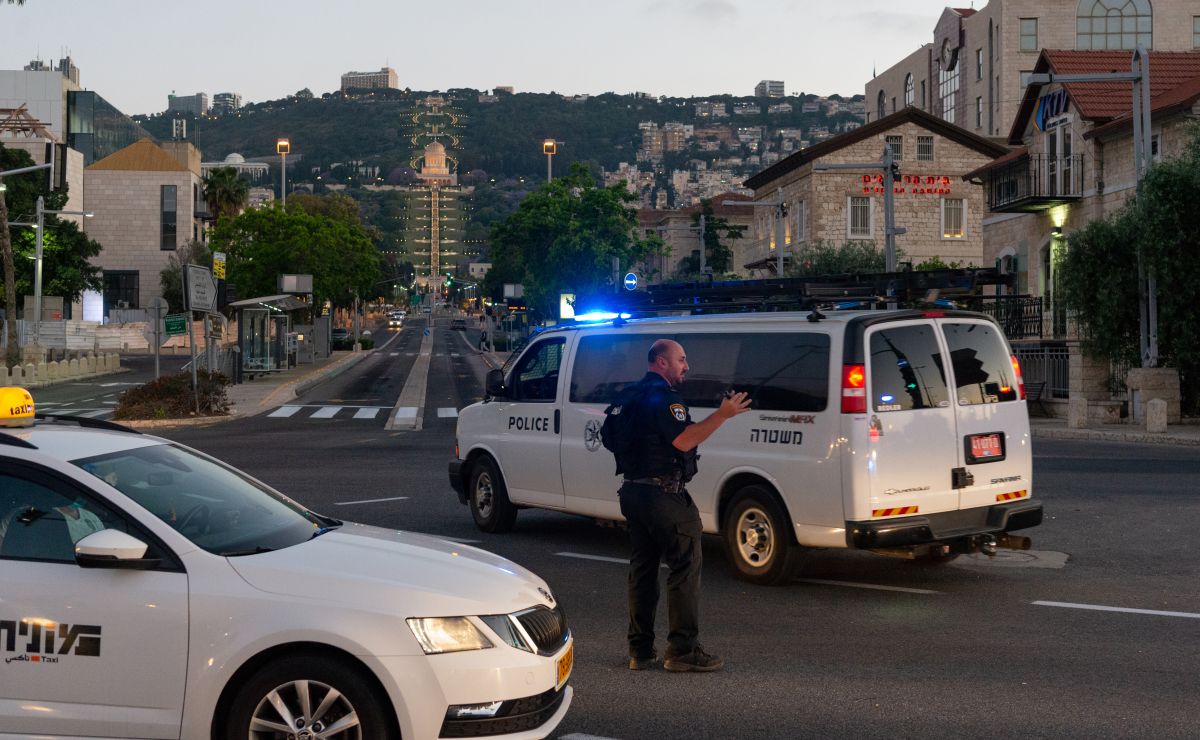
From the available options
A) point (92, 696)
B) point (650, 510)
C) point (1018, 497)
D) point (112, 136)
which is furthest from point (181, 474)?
point (112, 136)

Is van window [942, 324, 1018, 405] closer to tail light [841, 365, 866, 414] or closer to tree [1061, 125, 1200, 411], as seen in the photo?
tail light [841, 365, 866, 414]

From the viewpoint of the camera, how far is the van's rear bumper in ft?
30.5

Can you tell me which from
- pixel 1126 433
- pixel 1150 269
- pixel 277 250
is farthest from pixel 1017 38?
pixel 1126 433

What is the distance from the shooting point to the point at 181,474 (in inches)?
241

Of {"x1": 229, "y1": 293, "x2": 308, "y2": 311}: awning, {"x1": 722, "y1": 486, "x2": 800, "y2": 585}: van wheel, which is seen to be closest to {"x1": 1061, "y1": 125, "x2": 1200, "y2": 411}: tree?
{"x1": 722, "y1": 486, "x2": 800, "y2": 585}: van wheel

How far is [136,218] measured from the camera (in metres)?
108

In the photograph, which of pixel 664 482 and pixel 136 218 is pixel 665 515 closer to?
pixel 664 482

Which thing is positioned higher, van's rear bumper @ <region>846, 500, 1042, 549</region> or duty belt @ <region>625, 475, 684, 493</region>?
duty belt @ <region>625, 475, 684, 493</region>

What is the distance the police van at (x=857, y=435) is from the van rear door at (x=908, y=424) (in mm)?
11

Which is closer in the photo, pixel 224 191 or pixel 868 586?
pixel 868 586

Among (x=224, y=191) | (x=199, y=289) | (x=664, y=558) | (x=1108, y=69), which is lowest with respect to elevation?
(x=664, y=558)

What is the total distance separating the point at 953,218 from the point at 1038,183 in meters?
24.0

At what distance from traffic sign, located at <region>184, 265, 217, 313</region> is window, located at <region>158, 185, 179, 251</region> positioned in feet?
258

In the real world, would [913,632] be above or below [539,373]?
below
